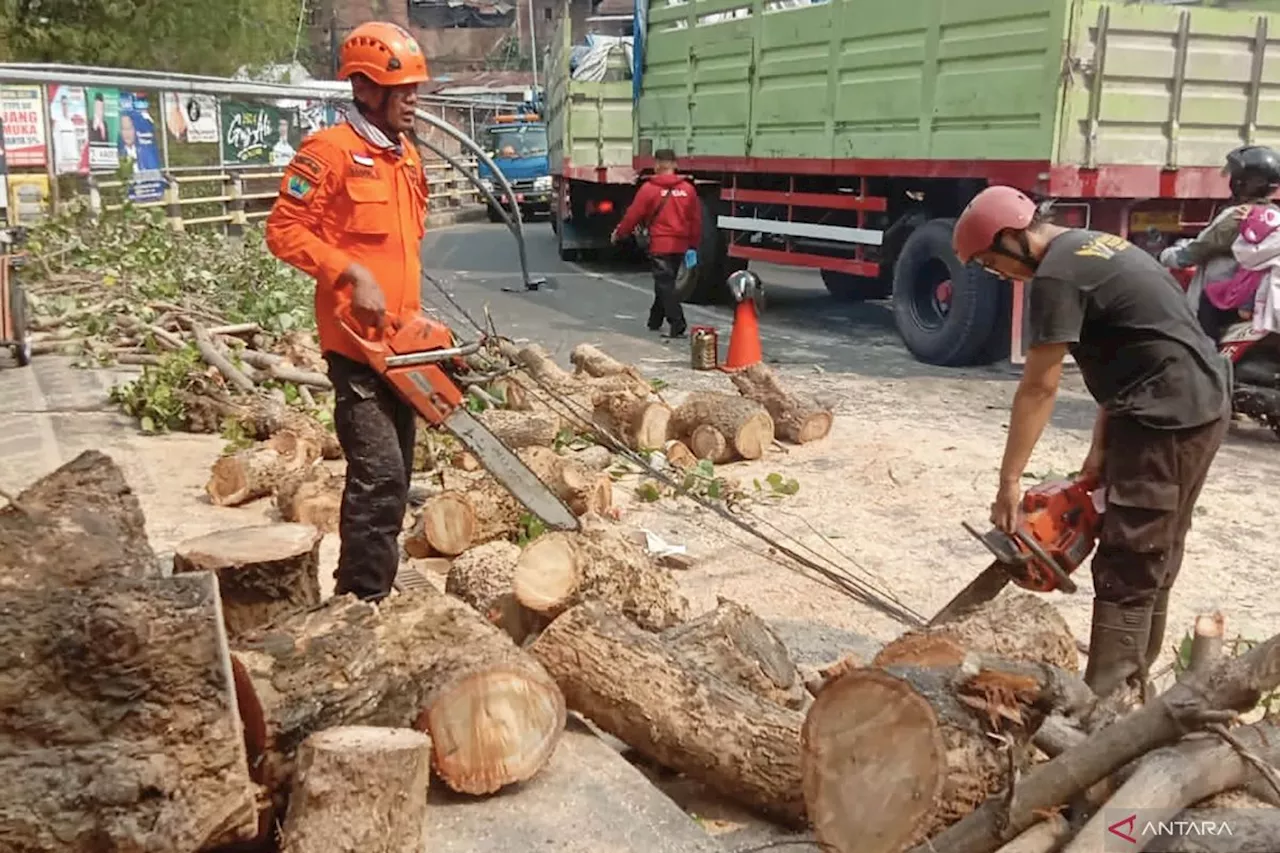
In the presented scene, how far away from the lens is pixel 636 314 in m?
12.3

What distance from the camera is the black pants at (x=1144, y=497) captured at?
3393 millimetres

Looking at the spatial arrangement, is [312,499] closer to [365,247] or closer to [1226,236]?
[365,247]

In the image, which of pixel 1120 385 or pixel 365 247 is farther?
pixel 365 247

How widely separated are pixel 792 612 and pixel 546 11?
47.8 meters

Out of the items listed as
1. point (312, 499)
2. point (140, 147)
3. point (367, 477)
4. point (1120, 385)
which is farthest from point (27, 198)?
point (1120, 385)

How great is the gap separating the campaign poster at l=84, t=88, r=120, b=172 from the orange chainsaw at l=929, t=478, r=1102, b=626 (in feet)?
41.1

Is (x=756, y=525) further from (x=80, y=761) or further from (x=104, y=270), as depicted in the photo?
(x=104, y=270)

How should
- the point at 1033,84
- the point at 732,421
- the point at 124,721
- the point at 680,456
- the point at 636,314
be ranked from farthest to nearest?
the point at 636,314
the point at 1033,84
the point at 732,421
the point at 680,456
the point at 124,721

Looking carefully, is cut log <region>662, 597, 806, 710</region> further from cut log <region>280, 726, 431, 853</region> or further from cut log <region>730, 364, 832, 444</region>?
cut log <region>730, 364, 832, 444</region>

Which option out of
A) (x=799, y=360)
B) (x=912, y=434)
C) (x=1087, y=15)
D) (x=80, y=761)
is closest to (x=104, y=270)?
(x=799, y=360)

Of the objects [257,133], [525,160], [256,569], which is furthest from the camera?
[525,160]

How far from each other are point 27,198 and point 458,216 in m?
13.4

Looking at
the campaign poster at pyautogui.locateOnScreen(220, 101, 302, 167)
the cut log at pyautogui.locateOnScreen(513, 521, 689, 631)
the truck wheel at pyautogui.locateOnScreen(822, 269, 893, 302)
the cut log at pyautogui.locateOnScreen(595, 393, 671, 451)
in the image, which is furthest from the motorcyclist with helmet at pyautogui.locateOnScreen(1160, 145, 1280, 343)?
the campaign poster at pyautogui.locateOnScreen(220, 101, 302, 167)

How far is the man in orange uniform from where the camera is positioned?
147 inches
